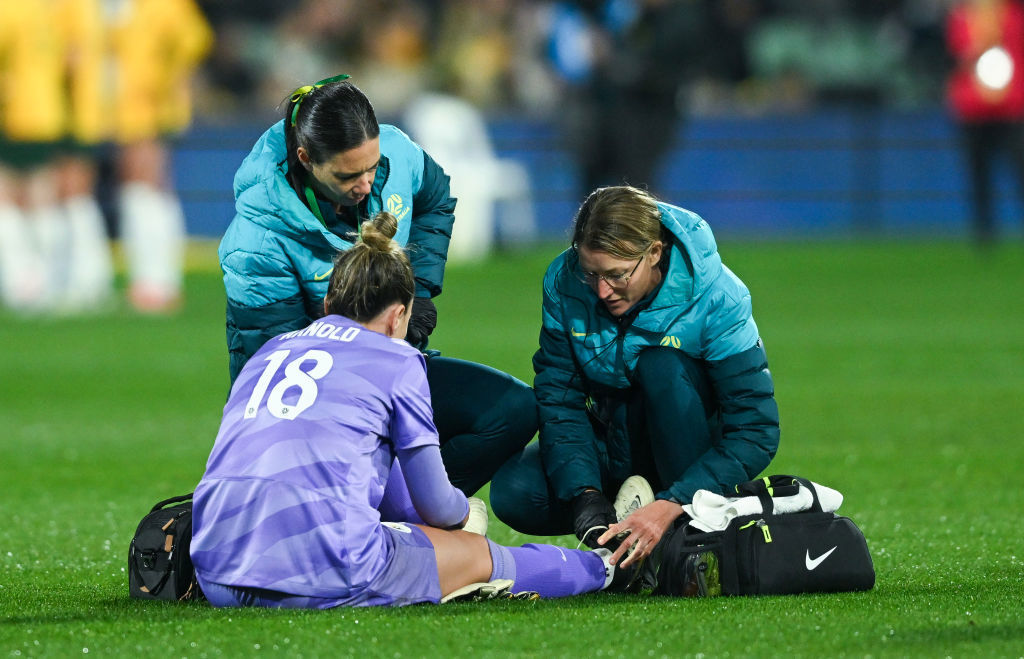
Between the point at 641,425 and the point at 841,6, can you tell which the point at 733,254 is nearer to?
the point at 841,6

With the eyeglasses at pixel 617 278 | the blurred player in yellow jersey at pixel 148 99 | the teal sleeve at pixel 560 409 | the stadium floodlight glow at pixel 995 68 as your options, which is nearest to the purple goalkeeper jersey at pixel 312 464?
the eyeglasses at pixel 617 278

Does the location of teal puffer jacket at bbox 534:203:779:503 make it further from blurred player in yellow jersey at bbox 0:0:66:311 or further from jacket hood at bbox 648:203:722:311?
blurred player in yellow jersey at bbox 0:0:66:311

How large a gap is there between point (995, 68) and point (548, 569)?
13718 millimetres

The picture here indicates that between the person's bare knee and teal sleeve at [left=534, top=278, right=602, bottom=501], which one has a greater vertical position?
teal sleeve at [left=534, top=278, right=602, bottom=501]

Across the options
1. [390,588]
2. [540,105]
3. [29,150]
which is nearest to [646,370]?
[390,588]

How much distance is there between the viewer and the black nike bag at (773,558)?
4.53m

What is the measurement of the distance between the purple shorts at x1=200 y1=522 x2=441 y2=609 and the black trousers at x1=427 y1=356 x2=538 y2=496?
104 centimetres

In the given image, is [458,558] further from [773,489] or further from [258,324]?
Result: [258,324]

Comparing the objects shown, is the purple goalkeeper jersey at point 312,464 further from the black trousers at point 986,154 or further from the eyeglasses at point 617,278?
the black trousers at point 986,154

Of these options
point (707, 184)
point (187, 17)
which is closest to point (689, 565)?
point (187, 17)

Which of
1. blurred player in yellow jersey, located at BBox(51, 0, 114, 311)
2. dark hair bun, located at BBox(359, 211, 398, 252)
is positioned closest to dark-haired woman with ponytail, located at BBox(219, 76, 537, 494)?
dark hair bun, located at BBox(359, 211, 398, 252)

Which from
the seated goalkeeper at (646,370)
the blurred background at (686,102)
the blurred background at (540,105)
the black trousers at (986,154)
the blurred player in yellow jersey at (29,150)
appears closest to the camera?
the seated goalkeeper at (646,370)

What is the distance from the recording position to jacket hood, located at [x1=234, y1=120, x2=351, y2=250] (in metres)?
5.09

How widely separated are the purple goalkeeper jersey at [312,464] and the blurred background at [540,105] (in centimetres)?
1039
